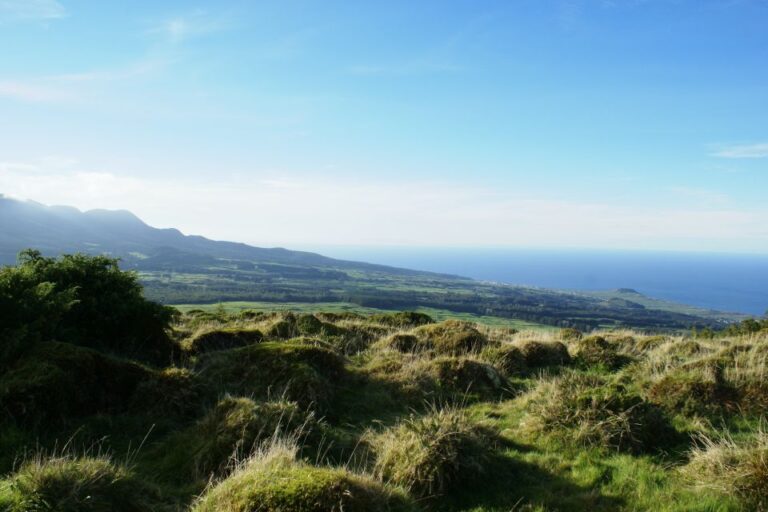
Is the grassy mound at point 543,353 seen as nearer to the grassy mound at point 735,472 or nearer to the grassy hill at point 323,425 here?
the grassy hill at point 323,425

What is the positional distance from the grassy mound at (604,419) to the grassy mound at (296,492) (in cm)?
380

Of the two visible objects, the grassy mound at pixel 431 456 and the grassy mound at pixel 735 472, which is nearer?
the grassy mound at pixel 735 472

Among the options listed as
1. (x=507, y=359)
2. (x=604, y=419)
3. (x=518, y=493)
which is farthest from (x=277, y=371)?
(x=507, y=359)

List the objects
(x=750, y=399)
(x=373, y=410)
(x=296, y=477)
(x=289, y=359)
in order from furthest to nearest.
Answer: (x=289, y=359) < (x=373, y=410) < (x=750, y=399) < (x=296, y=477)

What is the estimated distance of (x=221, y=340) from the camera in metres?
14.0

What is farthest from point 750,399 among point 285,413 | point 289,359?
point 289,359

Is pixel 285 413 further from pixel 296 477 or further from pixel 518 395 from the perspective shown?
pixel 518 395

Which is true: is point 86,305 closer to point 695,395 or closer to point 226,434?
point 226,434

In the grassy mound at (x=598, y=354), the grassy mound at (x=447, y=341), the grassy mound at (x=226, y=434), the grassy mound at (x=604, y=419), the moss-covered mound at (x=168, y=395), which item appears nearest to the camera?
the grassy mound at (x=226, y=434)

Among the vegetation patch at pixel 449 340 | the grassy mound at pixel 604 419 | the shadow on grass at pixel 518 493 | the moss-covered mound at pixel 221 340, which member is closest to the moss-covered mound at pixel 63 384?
the moss-covered mound at pixel 221 340

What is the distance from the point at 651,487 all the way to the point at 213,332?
39.5ft

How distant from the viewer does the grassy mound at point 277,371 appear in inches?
393

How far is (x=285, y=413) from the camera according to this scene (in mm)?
7973

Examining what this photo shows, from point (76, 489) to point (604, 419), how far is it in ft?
26.1
